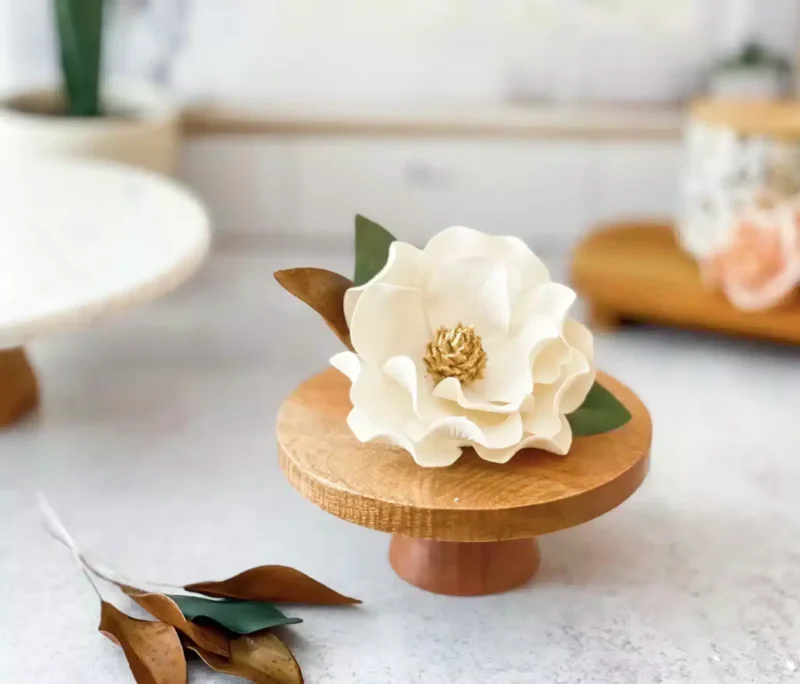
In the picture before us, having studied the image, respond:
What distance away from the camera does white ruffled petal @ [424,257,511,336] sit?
537mm

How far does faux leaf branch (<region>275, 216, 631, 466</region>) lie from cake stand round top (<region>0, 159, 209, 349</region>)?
24 centimetres

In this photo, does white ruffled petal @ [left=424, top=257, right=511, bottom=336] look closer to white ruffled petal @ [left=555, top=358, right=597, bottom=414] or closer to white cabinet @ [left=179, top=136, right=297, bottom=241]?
white ruffled petal @ [left=555, top=358, right=597, bottom=414]

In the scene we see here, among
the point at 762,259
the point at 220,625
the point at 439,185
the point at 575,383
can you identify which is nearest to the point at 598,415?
the point at 575,383

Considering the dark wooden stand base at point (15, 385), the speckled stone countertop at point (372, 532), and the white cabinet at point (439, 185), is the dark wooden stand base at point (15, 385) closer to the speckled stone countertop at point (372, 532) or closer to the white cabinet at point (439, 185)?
the speckled stone countertop at point (372, 532)

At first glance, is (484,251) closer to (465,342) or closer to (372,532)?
(465,342)

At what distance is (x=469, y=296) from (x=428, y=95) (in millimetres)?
652

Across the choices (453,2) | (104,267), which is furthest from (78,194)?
(453,2)

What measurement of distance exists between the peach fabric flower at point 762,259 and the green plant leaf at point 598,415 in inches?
14.2

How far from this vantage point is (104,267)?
0.76 m

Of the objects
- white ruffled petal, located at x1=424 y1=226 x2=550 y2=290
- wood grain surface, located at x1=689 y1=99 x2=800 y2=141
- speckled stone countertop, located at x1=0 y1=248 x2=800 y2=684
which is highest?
wood grain surface, located at x1=689 y1=99 x2=800 y2=141

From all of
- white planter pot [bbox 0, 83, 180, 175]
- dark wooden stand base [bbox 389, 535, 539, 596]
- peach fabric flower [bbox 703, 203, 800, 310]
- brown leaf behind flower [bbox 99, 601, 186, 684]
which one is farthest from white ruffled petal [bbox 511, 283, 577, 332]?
white planter pot [bbox 0, 83, 180, 175]

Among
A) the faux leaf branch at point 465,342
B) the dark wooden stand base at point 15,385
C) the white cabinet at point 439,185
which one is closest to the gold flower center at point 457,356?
the faux leaf branch at point 465,342

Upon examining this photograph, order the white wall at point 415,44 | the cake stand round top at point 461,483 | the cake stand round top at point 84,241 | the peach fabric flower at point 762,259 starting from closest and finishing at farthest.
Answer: the cake stand round top at point 461,483 → the cake stand round top at point 84,241 → the peach fabric flower at point 762,259 → the white wall at point 415,44

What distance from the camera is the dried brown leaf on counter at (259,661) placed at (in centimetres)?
50
